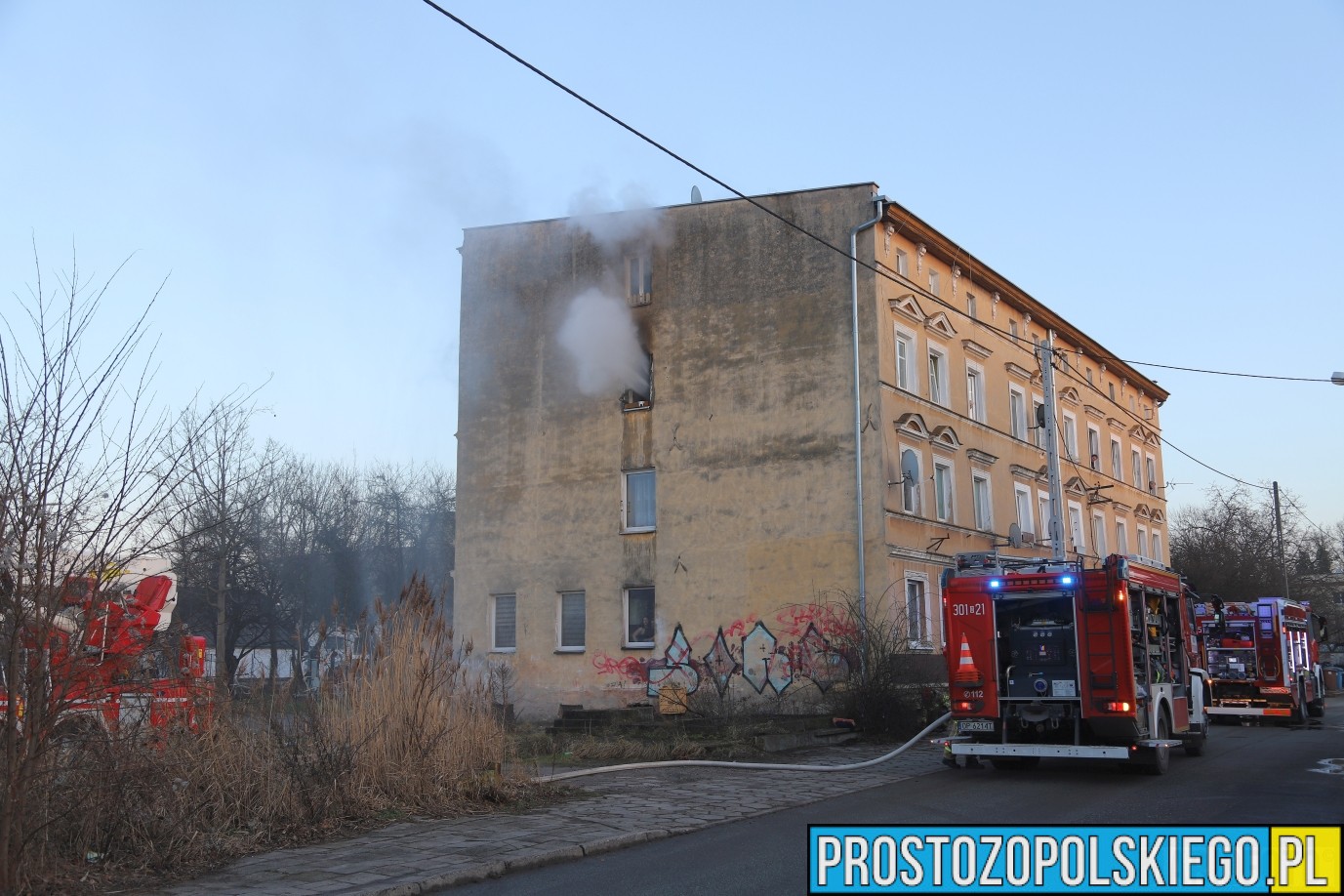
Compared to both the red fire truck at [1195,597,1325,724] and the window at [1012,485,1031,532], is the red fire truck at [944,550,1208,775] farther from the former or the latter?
the window at [1012,485,1031,532]

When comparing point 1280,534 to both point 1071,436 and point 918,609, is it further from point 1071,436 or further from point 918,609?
point 918,609

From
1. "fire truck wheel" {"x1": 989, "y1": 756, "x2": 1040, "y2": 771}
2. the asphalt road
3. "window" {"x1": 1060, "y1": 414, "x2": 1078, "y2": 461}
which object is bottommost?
"fire truck wheel" {"x1": 989, "y1": 756, "x2": 1040, "y2": 771}

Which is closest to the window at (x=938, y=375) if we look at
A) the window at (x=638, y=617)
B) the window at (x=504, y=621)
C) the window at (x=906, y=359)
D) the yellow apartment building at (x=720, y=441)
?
the yellow apartment building at (x=720, y=441)

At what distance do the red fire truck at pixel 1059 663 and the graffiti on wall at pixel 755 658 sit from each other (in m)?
10.1

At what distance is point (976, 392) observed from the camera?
3156 cm

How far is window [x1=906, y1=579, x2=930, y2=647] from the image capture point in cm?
2631

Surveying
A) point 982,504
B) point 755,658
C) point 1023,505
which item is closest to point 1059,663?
point 755,658

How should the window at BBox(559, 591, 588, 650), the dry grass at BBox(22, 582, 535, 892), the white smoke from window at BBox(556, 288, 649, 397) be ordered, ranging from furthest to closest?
1. the white smoke from window at BBox(556, 288, 649, 397)
2. the window at BBox(559, 591, 588, 650)
3. the dry grass at BBox(22, 582, 535, 892)

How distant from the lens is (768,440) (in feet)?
89.8

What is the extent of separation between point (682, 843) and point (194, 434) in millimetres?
4855

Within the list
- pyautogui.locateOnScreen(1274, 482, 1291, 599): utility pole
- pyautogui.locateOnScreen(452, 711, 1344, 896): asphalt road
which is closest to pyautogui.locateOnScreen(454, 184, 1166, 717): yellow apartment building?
pyautogui.locateOnScreen(452, 711, 1344, 896): asphalt road

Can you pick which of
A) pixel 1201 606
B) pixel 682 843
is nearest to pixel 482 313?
pixel 1201 606

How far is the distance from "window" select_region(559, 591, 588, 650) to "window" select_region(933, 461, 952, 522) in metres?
Answer: 8.86

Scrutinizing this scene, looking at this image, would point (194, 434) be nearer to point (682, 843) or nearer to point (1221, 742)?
point (682, 843)
